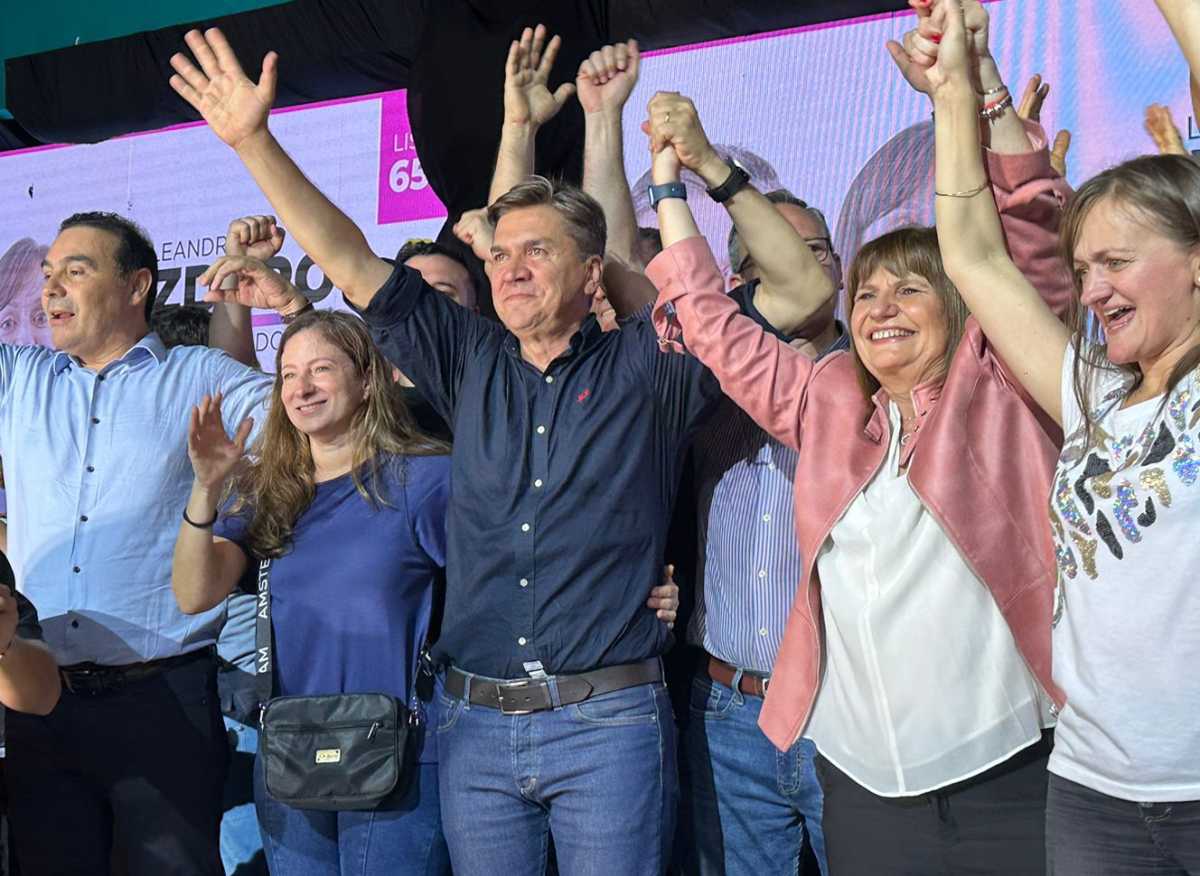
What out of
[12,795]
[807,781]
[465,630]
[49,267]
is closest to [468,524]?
[465,630]

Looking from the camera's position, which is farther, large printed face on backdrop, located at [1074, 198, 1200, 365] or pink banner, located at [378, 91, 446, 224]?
pink banner, located at [378, 91, 446, 224]

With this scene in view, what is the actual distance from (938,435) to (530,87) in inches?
59.6

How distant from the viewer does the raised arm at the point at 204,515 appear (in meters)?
2.68

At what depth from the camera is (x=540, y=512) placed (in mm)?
2391

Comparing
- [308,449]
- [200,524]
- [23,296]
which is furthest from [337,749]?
[23,296]

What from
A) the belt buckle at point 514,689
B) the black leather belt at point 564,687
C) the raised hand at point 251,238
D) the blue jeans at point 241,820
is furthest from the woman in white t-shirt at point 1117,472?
the blue jeans at point 241,820

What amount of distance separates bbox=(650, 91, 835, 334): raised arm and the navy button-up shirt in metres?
0.22

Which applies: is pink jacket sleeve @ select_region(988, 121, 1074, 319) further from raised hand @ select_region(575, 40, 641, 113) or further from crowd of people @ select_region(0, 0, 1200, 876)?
raised hand @ select_region(575, 40, 641, 113)

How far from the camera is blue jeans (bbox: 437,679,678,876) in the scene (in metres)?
2.27

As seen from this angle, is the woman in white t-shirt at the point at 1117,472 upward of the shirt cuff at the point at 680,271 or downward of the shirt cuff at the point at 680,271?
downward

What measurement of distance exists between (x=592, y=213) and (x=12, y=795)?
1703 mm

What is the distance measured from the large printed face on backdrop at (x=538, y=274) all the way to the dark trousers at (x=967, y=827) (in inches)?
41.6

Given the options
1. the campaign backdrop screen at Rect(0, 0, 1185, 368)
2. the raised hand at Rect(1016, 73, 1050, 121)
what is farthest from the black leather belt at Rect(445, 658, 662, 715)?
the campaign backdrop screen at Rect(0, 0, 1185, 368)

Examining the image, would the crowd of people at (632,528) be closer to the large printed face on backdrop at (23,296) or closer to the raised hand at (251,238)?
the raised hand at (251,238)
